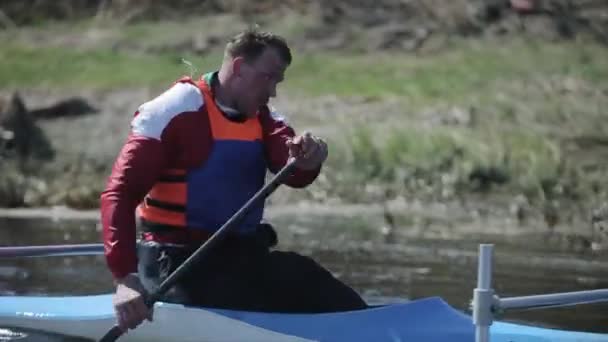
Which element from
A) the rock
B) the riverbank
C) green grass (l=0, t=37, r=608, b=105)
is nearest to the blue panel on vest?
the riverbank

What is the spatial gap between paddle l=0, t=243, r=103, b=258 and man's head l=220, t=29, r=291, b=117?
1782 mm

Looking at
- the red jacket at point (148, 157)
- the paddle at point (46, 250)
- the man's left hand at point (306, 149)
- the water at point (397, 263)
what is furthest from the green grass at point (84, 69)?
the man's left hand at point (306, 149)

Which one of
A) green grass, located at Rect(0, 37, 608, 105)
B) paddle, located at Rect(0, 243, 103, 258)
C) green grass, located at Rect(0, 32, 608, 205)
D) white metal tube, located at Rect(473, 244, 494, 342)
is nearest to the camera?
white metal tube, located at Rect(473, 244, 494, 342)

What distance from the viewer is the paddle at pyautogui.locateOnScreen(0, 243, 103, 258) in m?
7.17

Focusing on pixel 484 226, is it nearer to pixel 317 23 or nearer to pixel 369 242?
pixel 369 242

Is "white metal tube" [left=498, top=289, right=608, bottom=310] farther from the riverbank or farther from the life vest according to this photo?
the riverbank

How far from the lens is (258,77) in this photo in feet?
18.8

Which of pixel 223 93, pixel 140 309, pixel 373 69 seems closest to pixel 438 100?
pixel 373 69

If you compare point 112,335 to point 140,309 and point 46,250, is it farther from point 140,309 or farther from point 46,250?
point 46,250

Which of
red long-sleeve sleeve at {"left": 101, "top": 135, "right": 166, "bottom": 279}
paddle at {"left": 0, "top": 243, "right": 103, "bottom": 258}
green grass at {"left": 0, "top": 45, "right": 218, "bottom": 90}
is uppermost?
green grass at {"left": 0, "top": 45, "right": 218, "bottom": 90}

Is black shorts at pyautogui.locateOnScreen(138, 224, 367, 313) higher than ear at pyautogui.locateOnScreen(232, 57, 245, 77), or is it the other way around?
ear at pyautogui.locateOnScreen(232, 57, 245, 77)

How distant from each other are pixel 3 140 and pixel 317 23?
5608 millimetres

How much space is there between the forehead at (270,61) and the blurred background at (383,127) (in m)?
0.61

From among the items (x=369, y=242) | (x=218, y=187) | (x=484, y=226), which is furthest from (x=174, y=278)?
(x=484, y=226)
